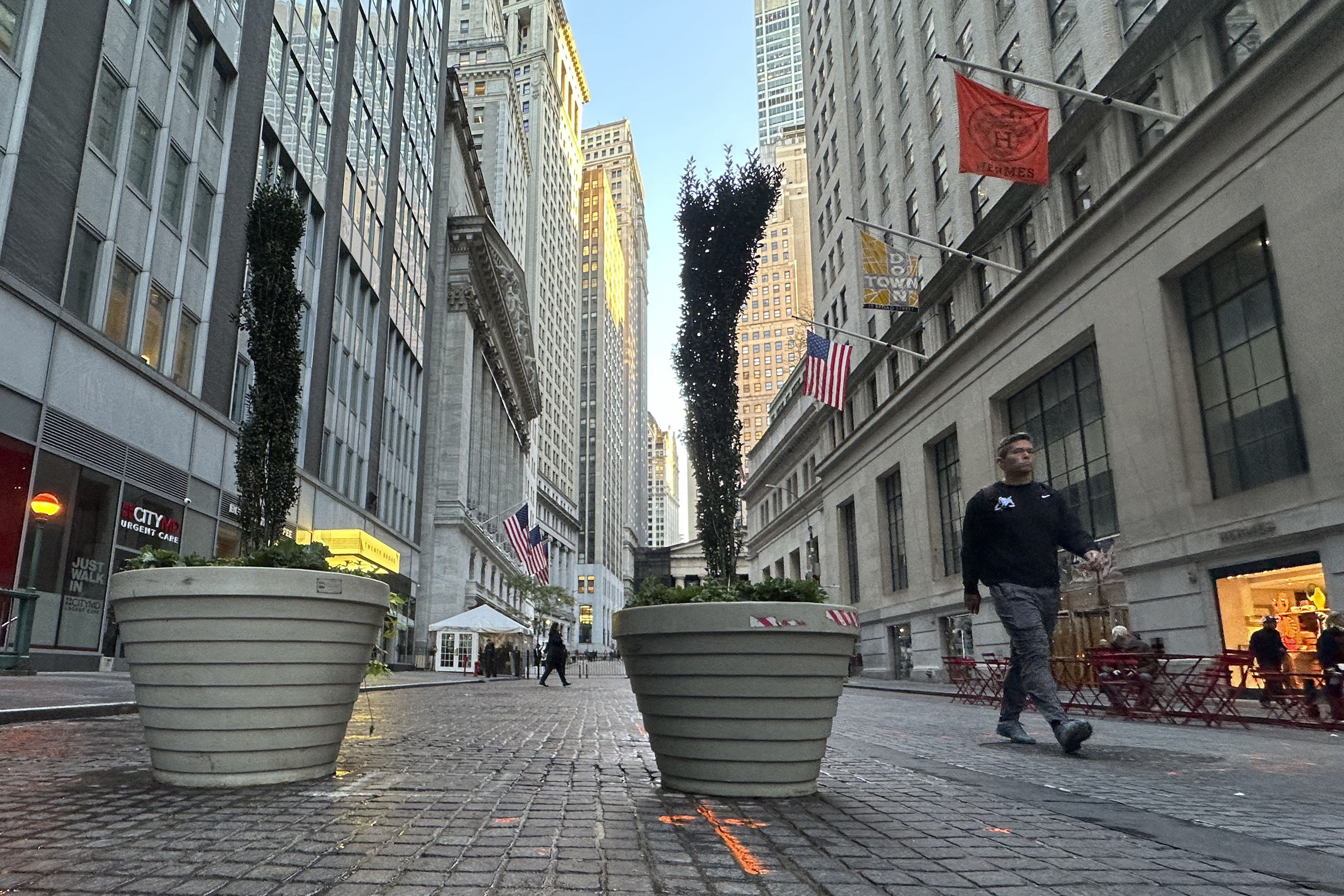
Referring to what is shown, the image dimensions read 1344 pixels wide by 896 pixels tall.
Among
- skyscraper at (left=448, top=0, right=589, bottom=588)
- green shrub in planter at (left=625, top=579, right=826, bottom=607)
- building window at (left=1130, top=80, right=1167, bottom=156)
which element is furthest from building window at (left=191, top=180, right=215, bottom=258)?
skyscraper at (left=448, top=0, right=589, bottom=588)

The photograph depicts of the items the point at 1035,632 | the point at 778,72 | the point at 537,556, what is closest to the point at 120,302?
the point at 1035,632

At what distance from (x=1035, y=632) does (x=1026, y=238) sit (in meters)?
21.6

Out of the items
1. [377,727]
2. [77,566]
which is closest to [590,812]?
[377,727]

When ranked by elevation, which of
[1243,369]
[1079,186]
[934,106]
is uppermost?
[934,106]

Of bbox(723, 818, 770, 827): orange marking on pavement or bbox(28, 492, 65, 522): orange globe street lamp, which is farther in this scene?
bbox(28, 492, 65, 522): orange globe street lamp

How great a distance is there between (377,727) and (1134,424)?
17.1m

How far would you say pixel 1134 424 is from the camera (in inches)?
741

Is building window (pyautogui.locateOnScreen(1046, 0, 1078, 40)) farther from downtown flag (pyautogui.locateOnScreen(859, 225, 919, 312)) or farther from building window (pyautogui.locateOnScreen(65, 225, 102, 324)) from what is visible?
building window (pyautogui.locateOnScreen(65, 225, 102, 324))

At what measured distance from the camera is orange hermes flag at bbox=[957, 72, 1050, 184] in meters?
16.4

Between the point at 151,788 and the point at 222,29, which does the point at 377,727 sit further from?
the point at 222,29

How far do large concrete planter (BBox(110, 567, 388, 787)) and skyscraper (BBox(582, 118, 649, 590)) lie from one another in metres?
155

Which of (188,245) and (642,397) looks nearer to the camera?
(188,245)

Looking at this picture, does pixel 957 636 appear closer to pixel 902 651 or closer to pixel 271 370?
pixel 902 651

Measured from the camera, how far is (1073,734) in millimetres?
6047
